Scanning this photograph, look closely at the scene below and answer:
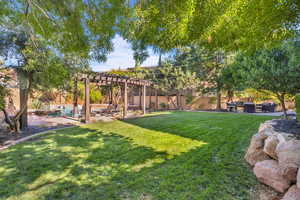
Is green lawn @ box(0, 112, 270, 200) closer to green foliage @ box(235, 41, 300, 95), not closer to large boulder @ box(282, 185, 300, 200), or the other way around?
large boulder @ box(282, 185, 300, 200)

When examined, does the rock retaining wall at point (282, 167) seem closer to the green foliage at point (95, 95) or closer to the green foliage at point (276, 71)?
the green foliage at point (276, 71)

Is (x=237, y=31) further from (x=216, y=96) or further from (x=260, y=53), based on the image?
(x=216, y=96)

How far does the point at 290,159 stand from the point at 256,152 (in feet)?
2.94

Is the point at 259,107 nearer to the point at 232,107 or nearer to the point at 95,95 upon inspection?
the point at 232,107

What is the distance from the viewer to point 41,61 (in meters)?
4.59

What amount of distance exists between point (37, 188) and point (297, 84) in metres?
7.42

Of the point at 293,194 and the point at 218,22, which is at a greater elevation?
the point at 218,22

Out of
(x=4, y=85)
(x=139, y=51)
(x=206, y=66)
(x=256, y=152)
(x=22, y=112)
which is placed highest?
(x=206, y=66)

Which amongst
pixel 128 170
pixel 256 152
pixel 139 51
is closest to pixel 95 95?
pixel 128 170

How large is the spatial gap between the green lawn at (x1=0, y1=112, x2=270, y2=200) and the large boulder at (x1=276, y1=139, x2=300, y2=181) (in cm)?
50

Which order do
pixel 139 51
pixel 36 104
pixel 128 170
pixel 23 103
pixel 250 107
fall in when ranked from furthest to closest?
pixel 250 107 → pixel 36 104 → pixel 23 103 → pixel 128 170 → pixel 139 51

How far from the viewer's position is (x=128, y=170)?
9.57ft

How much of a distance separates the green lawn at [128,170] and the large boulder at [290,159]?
50 centimetres

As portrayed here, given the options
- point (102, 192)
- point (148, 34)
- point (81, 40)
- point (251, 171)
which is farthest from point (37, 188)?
point (251, 171)
